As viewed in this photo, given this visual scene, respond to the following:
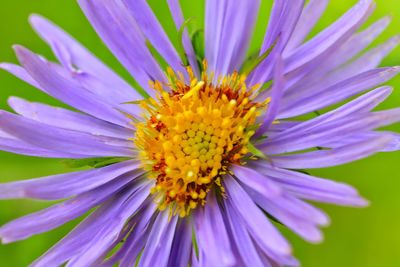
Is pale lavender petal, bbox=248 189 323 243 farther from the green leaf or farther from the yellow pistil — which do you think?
the green leaf

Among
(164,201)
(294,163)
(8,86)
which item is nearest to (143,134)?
(164,201)

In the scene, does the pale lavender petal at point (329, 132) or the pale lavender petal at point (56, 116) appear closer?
the pale lavender petal at point (329, 132)

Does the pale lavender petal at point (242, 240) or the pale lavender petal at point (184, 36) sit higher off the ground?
the pale lavender petal at point (184, 36)

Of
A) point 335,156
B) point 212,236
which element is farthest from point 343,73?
point 212,236

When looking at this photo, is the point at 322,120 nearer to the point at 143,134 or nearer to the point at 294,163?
the point at 294,163

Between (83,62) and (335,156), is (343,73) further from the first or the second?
(83,62)

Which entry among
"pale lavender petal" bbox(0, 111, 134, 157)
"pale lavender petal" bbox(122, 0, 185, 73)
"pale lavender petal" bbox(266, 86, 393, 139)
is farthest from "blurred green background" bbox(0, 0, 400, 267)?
"pale lavender petal" bbox(266, 86, 393, 139)

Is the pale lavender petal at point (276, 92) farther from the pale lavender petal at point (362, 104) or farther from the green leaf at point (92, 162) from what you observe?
the green leaf at point (92, 162)

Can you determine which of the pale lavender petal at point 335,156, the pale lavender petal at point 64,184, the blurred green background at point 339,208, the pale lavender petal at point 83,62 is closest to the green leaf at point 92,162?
the pale lavender petal at point 64,184
